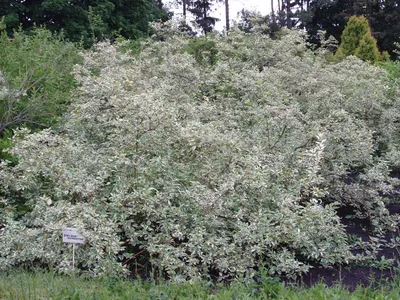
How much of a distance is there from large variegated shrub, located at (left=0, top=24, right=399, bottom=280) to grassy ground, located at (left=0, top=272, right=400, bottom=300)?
18cm

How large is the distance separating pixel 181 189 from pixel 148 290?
1198mm

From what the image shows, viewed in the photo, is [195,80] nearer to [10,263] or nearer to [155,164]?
[155,164]

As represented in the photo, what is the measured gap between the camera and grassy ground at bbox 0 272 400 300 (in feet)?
10.9

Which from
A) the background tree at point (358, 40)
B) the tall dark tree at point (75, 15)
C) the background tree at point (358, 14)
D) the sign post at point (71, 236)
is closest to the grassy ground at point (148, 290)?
the sign post at point (71, 236)

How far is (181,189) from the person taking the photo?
15.0 feet

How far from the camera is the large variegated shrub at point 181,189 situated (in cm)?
396

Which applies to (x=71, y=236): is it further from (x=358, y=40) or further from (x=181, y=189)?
(x=358, y=40)

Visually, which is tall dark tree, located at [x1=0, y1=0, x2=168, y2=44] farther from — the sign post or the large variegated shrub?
the sign post

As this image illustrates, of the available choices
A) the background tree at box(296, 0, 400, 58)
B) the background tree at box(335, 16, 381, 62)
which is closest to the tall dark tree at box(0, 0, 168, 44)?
the background tree at box(335, 16, 381, 62)

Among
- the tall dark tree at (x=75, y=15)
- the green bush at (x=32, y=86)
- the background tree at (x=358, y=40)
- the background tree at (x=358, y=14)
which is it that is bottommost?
the green bush at (x=32, y=86)

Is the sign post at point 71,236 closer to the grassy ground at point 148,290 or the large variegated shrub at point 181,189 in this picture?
the large variegated shrub at point 181,189

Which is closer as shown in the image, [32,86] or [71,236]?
[71,236]

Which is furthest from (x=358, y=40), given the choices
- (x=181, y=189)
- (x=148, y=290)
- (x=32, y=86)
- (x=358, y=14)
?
(x=148, y=290)

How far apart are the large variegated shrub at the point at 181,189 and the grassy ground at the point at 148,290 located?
0.60 feet
